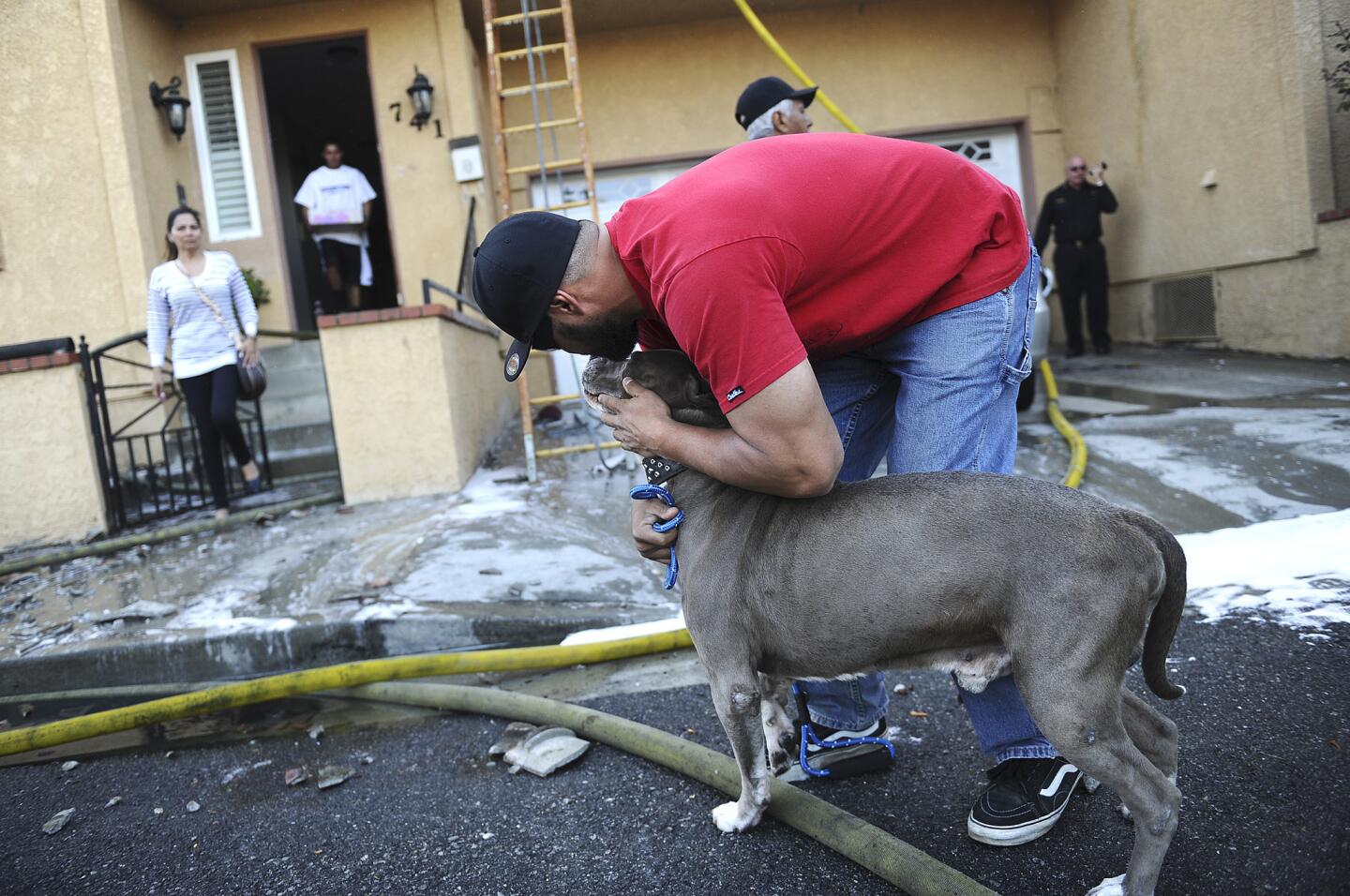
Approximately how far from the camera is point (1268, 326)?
357 inches

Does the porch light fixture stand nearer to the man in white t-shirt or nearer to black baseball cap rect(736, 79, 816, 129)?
the man in white t-shirt

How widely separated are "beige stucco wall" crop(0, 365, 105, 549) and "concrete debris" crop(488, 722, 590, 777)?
5.00 metres

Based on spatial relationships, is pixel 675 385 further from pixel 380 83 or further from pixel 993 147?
pixel 993 147

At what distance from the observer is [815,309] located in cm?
206

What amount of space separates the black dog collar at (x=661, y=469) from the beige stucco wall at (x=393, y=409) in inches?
179

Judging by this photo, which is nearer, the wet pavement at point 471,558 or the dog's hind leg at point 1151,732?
the dog's hind leg at point 1151,732

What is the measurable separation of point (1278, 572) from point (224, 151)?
1033 cm

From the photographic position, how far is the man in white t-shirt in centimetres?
1027

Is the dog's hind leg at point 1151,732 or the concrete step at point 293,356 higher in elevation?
the concrete step at point 293,356

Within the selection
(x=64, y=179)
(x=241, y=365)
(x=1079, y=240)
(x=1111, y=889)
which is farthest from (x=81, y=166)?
(x=1079, y=240)

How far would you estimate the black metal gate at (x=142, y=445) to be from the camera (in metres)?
6.70

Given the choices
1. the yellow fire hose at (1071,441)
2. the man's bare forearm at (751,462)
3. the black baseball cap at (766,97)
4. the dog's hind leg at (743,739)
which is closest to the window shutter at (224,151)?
the black baseball cap at (766,97)

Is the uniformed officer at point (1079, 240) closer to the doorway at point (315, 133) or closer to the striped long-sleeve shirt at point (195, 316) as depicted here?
the doorway at point (315, 133)

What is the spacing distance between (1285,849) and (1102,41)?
35.6ft
